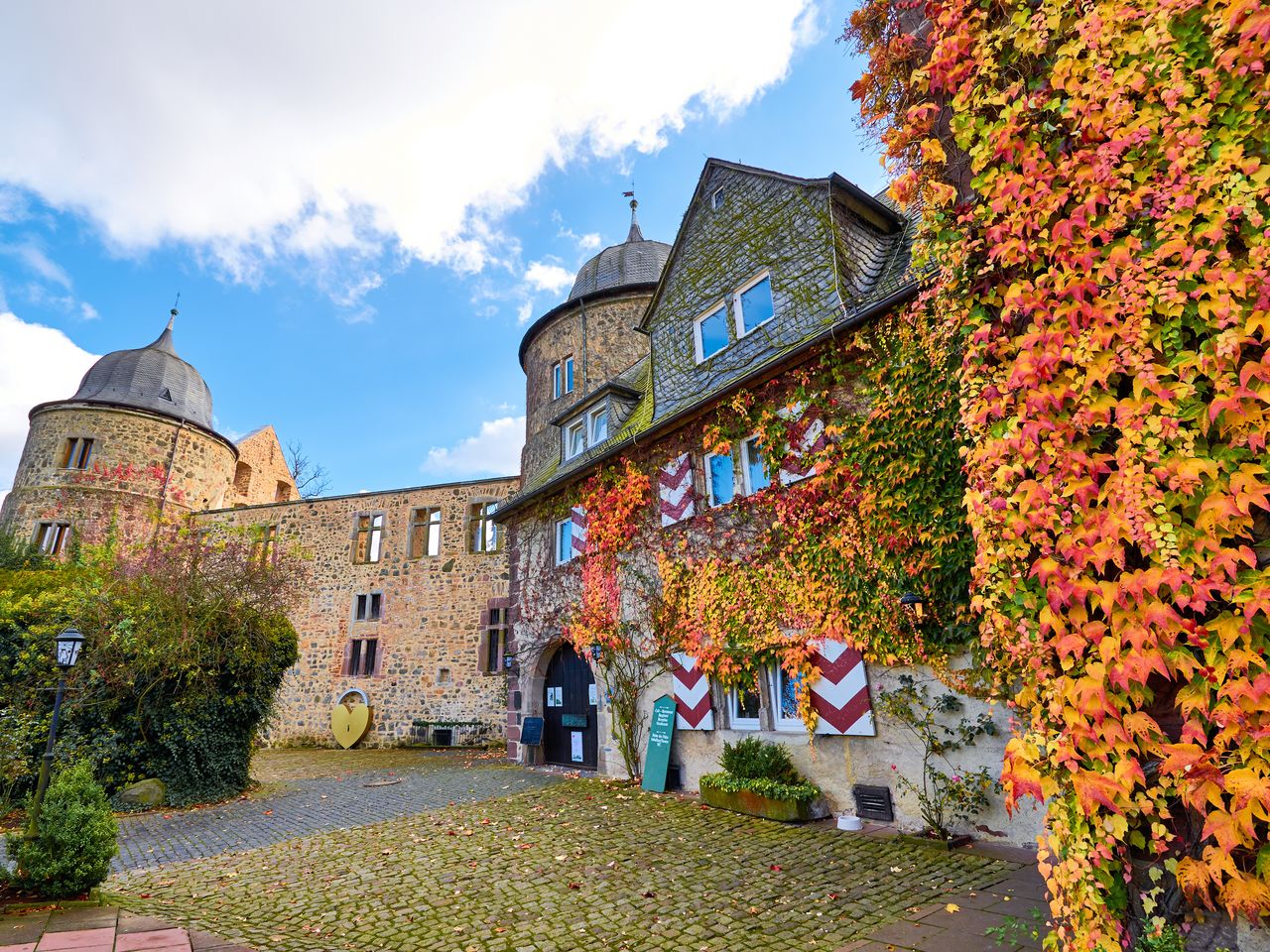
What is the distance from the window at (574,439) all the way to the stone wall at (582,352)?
1164 mm

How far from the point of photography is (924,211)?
3.60m

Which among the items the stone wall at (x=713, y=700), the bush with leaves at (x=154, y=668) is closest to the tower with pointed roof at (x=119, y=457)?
the bush with leaves at (x=154, y=668)

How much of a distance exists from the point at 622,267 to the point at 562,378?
3.42 meters

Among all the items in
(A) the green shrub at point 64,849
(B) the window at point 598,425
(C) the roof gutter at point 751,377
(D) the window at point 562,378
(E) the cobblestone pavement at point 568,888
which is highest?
(D) the window at point 562,378

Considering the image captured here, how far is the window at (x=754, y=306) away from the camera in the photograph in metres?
9.19

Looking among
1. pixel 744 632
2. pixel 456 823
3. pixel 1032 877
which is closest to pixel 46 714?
pixel 456 823

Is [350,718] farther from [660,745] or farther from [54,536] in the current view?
[54,536]

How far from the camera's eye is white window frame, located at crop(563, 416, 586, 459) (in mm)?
13242

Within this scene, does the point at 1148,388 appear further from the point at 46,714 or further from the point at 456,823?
the point at 46,714

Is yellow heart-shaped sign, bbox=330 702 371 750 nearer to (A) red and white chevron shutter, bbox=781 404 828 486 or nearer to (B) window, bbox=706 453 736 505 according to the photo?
(B) window, bbox=706 453 736 505

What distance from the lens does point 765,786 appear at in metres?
6.98

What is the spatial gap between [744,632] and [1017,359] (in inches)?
225

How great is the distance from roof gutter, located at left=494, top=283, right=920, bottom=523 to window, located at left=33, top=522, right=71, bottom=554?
18.2 metres

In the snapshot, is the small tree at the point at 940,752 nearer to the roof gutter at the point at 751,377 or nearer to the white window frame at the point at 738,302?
the roof gutter at the point at 751,377
